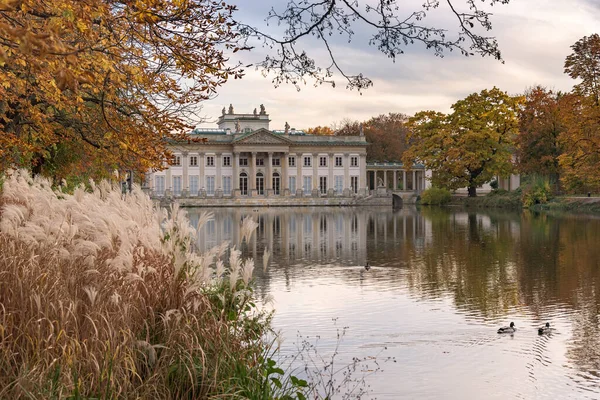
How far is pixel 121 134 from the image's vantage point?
9.56 metres

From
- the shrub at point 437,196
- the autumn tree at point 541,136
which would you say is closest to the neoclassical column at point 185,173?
the shrub at point 437,196

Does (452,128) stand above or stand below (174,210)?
above

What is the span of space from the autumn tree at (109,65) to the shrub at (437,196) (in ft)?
159

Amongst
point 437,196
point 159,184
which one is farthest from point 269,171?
point 437,196

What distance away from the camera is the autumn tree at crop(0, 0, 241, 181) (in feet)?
17.9

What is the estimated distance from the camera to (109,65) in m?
6.95

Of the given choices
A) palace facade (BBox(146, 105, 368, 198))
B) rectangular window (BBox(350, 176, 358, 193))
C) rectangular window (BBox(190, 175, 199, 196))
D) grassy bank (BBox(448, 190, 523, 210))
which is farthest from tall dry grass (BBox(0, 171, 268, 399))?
rectangular window (BBox(350, 176, 358, 193))

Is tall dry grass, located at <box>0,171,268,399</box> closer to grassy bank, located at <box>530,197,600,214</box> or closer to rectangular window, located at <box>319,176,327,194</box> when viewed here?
grassy bank, located at <box>530,197,600,214</box>

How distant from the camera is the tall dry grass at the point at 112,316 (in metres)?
4.58

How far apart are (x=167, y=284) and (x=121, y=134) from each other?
442 cm

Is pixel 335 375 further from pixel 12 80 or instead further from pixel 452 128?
pixel 452 128

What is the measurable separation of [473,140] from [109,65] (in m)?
50.6

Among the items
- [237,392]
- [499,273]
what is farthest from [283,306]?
[237,392]

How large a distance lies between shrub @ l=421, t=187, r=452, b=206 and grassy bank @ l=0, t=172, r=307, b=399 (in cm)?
5787
